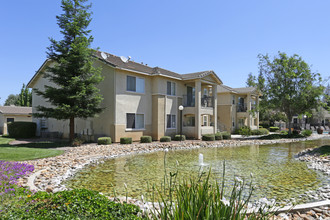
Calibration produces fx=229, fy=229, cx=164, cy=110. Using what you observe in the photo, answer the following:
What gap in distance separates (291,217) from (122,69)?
1653 centimetres

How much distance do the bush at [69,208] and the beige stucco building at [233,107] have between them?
30.2 metres

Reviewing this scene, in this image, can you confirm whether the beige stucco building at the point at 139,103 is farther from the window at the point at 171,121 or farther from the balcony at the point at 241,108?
the balcony at the point at 241,108

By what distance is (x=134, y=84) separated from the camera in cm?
2064

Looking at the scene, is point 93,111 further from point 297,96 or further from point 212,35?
point 297,96

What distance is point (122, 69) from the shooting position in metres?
19.0

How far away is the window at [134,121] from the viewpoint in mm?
20188

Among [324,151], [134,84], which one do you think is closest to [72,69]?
[134,84]

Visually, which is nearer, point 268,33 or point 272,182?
point 272,182

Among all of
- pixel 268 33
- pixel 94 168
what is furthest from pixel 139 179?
pixel 268 33

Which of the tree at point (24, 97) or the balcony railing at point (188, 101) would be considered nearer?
the balcony railing at point (188, 101)

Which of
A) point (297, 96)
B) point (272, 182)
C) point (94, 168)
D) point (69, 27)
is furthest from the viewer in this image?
point (297, 96)

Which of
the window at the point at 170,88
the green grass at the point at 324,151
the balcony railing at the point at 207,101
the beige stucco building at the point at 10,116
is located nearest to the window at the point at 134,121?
the window at the point at 170,88

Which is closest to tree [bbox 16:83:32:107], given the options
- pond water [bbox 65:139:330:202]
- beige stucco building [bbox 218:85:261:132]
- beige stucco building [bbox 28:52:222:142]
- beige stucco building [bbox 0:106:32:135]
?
beige stucco building [bbox 0:106:32:135]

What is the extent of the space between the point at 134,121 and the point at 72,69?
6814 mm
